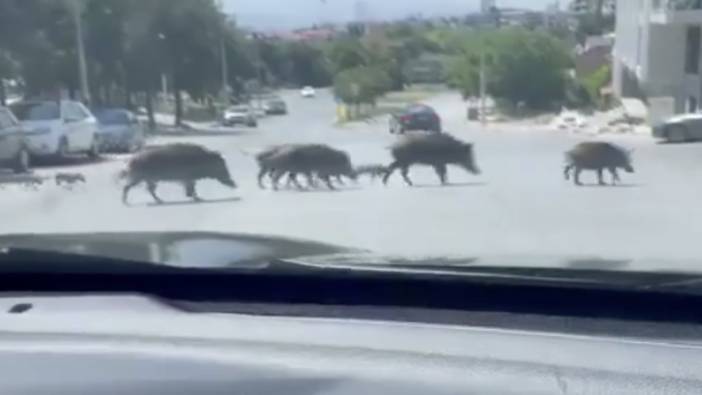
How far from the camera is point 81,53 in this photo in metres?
4.68

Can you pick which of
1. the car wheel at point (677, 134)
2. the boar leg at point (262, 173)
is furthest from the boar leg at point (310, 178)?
the car wheel at point (677, 134)

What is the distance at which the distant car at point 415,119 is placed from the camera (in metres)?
4.57

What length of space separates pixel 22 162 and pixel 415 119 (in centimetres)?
134

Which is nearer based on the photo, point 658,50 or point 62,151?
point 62,151

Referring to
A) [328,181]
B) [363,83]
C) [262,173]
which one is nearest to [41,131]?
[262,173]

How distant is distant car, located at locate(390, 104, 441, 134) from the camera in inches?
180

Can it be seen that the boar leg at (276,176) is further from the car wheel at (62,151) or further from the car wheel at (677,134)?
the car wheel at (677,134)

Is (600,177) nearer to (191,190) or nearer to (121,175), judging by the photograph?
A: (191,190)

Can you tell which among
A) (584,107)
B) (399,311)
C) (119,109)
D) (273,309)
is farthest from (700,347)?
(119,109)

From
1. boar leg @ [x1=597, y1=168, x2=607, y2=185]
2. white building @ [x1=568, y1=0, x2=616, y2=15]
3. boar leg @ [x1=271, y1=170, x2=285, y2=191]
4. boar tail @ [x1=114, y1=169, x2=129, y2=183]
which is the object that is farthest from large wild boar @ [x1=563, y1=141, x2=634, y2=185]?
boar tail @ [x1=114, y1=169, x2=129, y2=183]

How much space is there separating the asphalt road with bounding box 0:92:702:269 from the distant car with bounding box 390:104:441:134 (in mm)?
45

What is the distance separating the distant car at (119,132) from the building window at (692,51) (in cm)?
207

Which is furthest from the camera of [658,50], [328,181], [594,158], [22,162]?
[658,50]

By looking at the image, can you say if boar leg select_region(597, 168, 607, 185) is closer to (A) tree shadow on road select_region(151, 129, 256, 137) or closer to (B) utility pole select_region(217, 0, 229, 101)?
(A) tree shadow on road select_region(151, 129, 256, 137)
